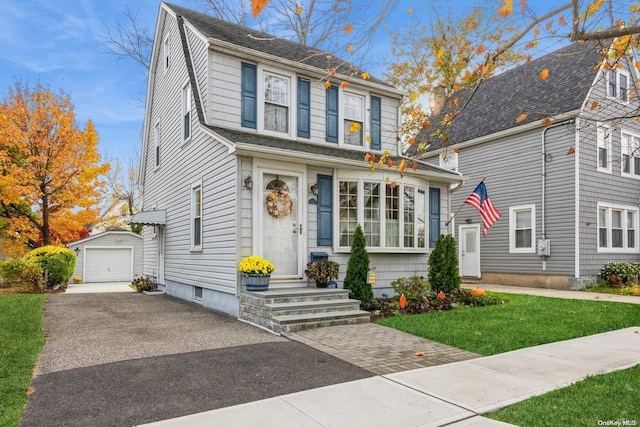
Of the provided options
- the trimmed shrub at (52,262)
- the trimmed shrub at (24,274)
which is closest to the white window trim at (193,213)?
the trimmed shrub at (24,274)

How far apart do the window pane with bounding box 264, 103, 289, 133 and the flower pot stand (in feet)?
12.8

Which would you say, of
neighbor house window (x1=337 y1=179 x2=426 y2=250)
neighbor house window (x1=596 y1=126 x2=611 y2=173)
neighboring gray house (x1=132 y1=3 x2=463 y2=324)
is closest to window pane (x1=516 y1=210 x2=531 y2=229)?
neighbor house window (x1=596 y1=126 x2=611 y2=173)

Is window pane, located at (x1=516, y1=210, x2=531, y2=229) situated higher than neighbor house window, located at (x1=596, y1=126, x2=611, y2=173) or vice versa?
neighbor house window, located at (x1=596, y1=126, x2=611, y2=173)

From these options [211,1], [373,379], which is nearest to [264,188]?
[373,379]

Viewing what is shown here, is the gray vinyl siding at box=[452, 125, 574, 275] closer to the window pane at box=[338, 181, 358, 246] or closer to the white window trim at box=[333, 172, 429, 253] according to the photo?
the white window trim at box=[333, 172, 429, 253]

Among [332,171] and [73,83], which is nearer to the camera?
[332,171]

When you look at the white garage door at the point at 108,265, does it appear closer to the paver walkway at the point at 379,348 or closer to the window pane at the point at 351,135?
the window pane at the point at 351,135

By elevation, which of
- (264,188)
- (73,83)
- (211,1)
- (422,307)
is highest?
(211,1)

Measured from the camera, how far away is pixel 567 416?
345 cm

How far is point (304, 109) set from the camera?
34.8ft

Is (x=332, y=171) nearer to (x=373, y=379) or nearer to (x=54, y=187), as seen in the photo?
(x=373, y=379)

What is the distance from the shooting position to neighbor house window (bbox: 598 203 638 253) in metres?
14.5

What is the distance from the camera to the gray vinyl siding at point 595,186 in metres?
13.7

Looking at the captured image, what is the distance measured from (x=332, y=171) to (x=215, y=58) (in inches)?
145
